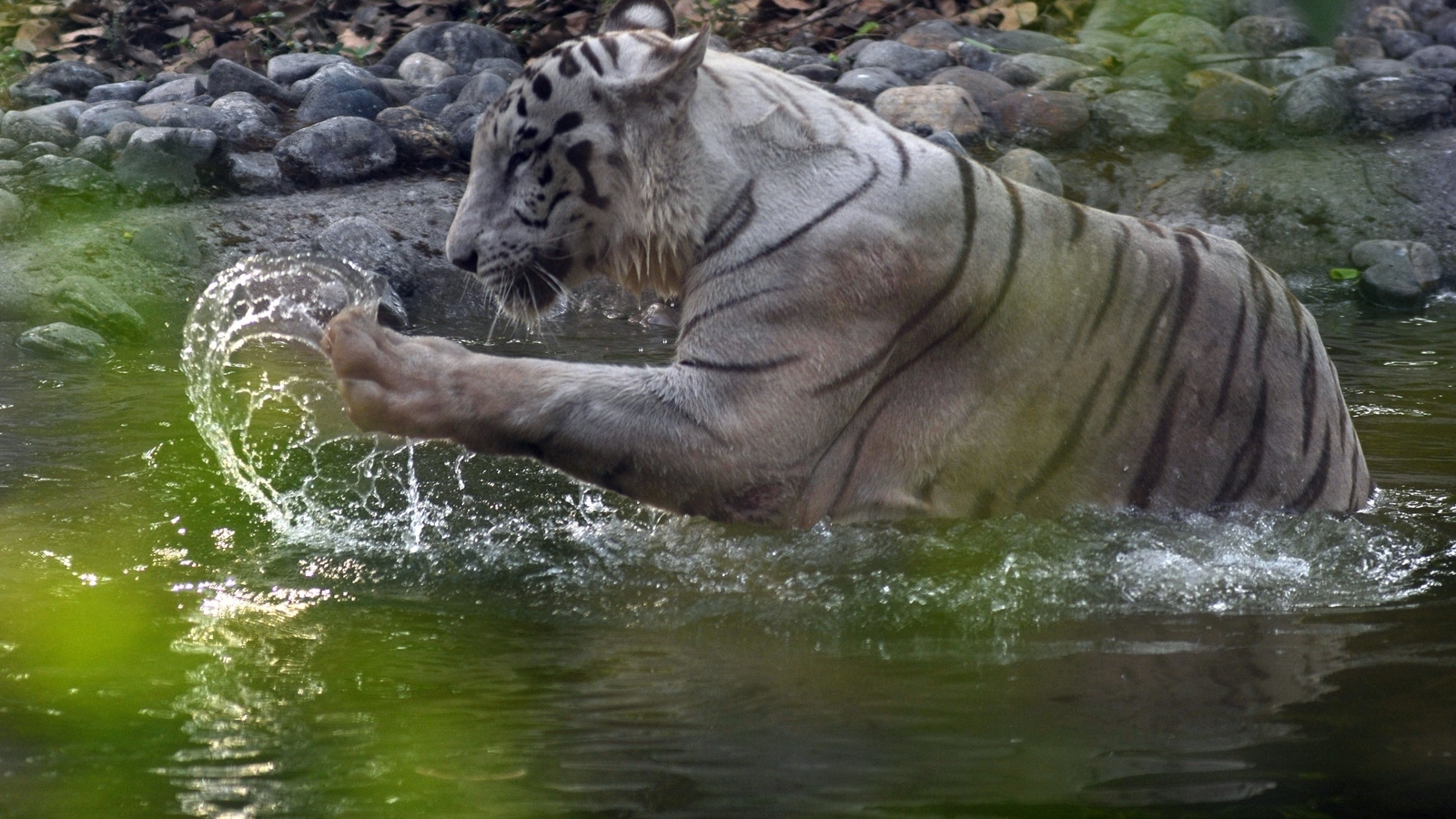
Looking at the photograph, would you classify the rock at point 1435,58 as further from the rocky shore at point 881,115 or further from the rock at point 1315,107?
the rock at point 1315,107

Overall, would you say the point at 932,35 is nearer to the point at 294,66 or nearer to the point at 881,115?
the point at 881,115

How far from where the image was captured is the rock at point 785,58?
314 inches

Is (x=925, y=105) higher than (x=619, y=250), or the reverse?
(x=619, y=250)

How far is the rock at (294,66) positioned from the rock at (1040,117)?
385 cm

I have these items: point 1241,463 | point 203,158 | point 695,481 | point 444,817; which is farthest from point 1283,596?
point 203,158

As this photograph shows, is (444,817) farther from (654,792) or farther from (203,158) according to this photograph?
(203,158)

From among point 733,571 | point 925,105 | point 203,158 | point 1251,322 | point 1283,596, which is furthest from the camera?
point 925,105

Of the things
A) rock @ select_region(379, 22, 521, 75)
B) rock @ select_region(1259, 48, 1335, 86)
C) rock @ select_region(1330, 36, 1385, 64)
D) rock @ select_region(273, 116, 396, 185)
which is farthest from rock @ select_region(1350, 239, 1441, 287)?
rock @ select_region(379, 22, 521, 75)

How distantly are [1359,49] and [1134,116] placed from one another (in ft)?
5.87

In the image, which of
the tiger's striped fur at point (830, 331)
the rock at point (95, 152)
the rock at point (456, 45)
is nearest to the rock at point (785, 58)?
the rock at point (456, 45)

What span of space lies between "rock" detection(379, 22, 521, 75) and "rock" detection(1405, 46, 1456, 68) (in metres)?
5.44

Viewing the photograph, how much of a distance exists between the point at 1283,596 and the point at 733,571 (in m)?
1.12

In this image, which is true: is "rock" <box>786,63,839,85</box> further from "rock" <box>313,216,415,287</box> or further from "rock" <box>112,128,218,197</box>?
"rock" <box>112,128,218,197</box>

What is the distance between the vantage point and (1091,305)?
Answer: 3.11 m
